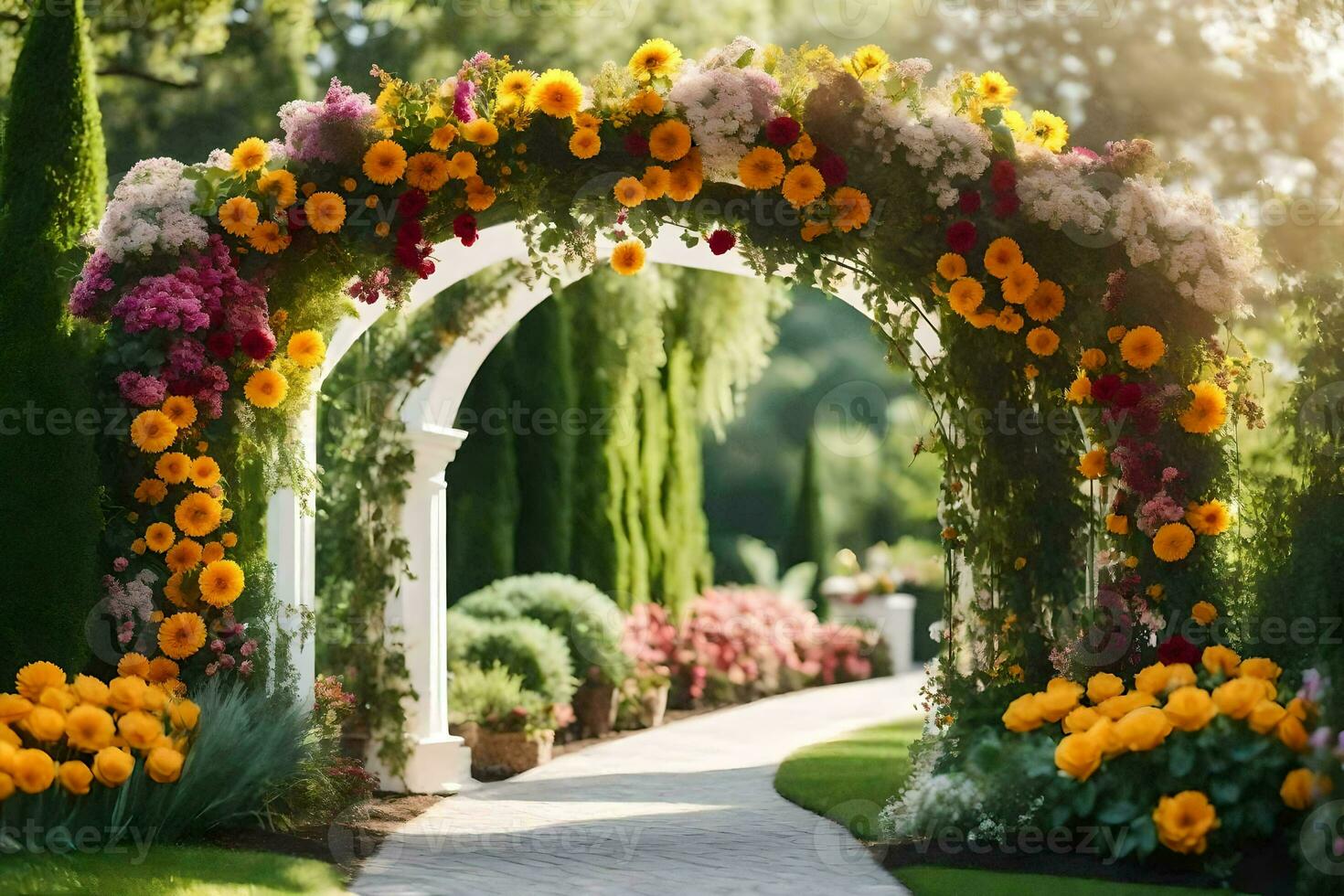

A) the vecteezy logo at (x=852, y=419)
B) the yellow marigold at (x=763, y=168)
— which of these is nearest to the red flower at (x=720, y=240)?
the yellow marigold at (x=763, y=168)

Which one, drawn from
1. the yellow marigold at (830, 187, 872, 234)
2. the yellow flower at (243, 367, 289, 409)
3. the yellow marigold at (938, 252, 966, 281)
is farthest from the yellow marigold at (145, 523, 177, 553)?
the yellow marigold at (938, 252, 966, 281)

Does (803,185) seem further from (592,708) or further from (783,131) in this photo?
(592,708)

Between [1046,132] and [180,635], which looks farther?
[1046,132]

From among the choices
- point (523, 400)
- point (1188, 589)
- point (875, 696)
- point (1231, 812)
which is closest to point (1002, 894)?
point (1231, 812)

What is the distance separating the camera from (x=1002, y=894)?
4.70 meters

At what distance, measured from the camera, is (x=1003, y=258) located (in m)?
6.14

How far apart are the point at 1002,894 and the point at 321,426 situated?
20.7 ft

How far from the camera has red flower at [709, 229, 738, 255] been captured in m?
6.32

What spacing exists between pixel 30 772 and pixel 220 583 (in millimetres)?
1373

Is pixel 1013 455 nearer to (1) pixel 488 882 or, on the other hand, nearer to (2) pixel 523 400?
(1) pixel 488 882

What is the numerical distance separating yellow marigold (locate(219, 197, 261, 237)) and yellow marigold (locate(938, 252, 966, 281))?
3.12 meters

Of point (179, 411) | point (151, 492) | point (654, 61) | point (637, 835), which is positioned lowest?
point (637, 835)

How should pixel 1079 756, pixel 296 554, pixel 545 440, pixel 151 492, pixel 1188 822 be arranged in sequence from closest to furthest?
pixel 1188 822
pixel 1079 756
pixel 151 492
pixel 296 554
pixel 545 440

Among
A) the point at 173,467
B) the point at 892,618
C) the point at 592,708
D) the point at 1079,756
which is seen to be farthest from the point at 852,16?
the point at 1079,756
